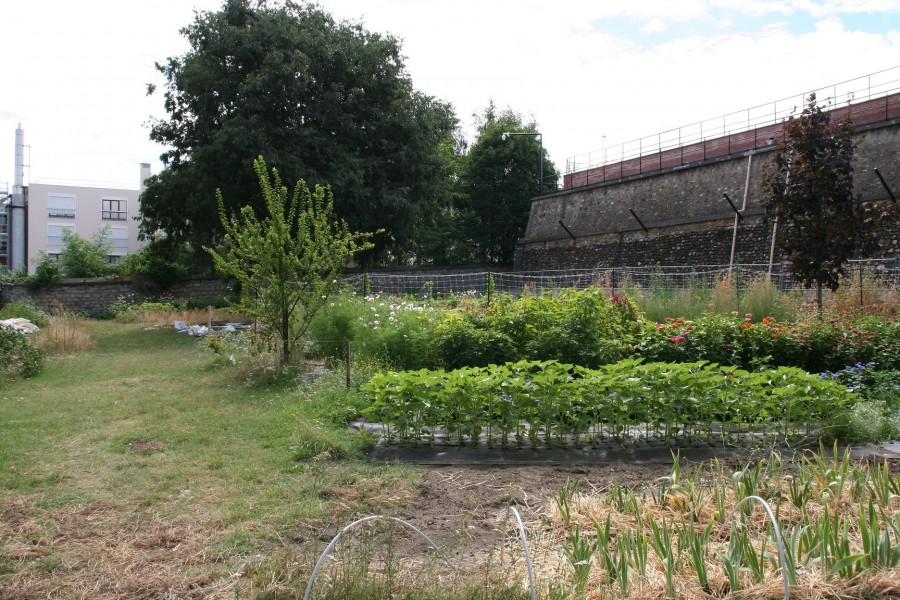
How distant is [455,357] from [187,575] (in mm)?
5206

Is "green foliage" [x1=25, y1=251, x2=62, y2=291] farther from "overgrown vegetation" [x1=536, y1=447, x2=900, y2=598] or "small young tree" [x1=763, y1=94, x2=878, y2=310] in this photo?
"overgrown vegetation" [x1=536, y1=447, x2=900, y2=598]

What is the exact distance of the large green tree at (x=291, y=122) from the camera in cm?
2033

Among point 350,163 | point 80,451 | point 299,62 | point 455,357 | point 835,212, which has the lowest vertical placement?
point 80,451

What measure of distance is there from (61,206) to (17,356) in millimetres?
47484

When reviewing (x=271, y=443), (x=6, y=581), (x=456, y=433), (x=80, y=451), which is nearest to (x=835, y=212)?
(x=456, y=433)

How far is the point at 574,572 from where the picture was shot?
2.97m

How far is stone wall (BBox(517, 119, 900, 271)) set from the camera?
19.9 meters

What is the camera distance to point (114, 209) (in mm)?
54312

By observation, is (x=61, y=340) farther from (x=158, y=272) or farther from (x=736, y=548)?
(x=158, y=272)

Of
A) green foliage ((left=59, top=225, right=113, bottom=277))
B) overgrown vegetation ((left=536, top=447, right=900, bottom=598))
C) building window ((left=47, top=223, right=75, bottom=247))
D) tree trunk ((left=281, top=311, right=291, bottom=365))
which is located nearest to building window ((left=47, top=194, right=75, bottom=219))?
building window ((left=47, top=223, right=75, bottom=247))

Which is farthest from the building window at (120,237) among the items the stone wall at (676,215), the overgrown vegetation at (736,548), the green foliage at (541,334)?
the overgrown vegetation at (736,548)

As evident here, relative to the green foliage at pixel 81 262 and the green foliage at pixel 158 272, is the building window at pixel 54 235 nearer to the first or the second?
the green foliage at pixel 81 262

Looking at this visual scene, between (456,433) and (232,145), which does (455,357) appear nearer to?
(456,433)

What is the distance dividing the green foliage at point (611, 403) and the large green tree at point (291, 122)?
51.6 ft
